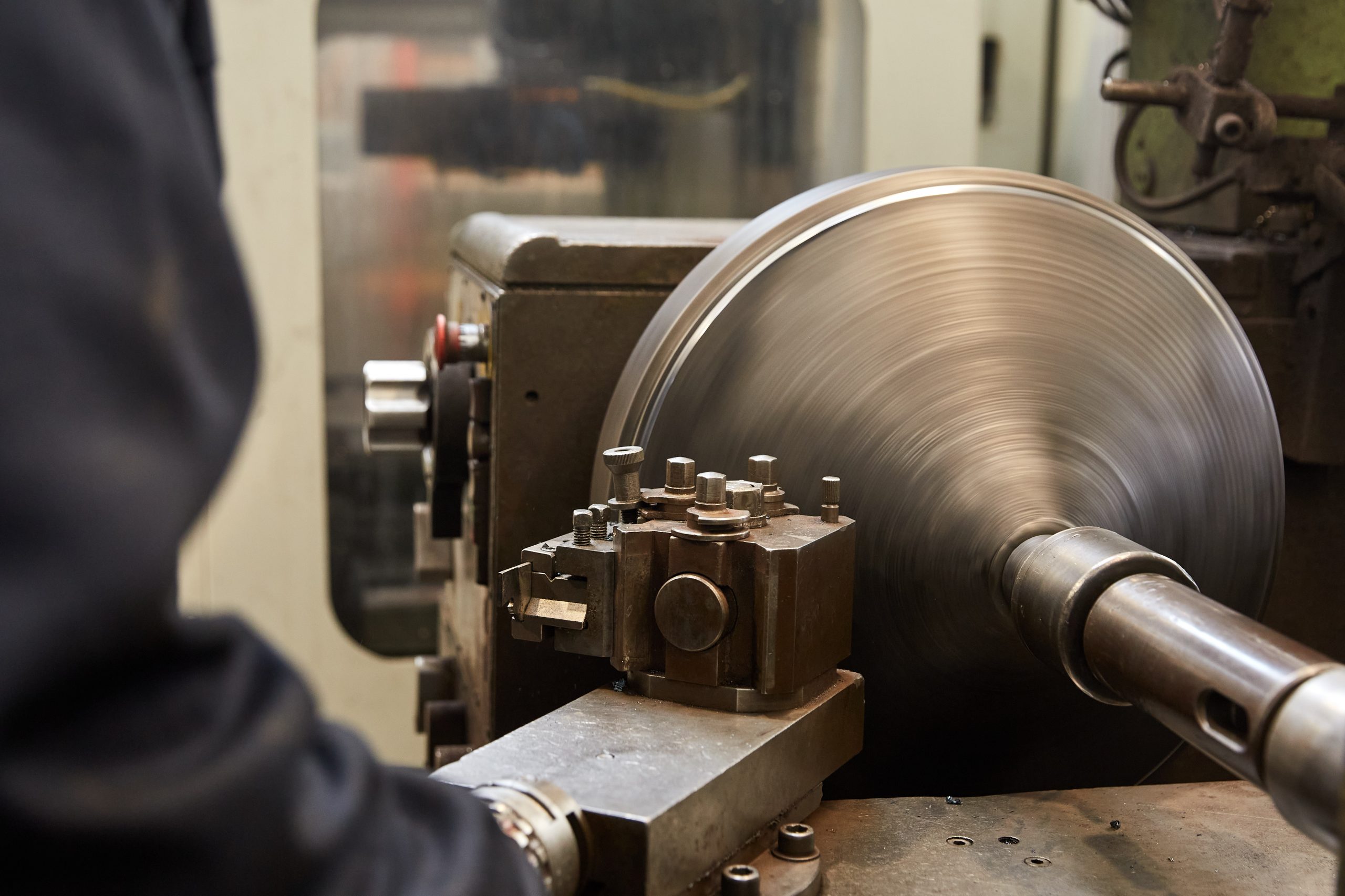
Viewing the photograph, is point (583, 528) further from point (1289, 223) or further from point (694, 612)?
point (1289, 223)

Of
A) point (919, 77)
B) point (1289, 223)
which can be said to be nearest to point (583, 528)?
point (1289, 223)

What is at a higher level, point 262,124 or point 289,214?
point 262,124

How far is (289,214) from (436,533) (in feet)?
2.99

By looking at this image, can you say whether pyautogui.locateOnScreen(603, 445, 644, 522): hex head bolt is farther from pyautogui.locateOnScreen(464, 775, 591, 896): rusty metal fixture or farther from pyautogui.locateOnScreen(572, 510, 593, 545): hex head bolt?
pyautogui.locateOnScreen(464, 775, 591, 896): rusty metal fixture

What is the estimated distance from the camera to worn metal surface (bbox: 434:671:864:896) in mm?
635

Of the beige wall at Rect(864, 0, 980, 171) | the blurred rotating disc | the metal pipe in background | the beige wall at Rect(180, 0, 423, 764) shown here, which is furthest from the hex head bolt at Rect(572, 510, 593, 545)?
the beige wall at Rect(864, 0, 980, 171)

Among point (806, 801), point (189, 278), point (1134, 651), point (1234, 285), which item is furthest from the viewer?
point (1234, 285)

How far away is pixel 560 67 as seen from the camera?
2.19m

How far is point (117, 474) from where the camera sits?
360 mm

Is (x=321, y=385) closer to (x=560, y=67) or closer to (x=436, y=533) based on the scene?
(x=560, y=67)

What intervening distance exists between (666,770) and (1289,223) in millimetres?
1085

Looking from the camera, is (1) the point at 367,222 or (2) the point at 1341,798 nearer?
(2) the point at 1341,798

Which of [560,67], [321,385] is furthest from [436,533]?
[560,67]

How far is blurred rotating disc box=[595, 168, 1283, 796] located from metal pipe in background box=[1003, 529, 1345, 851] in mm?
87
